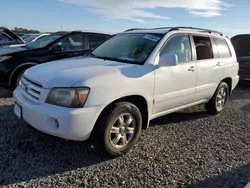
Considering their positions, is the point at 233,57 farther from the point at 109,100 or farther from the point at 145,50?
the point at 109,100

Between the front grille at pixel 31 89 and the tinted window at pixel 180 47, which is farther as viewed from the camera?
the tinted window at pixel 180 47

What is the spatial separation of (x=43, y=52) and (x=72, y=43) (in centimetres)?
84

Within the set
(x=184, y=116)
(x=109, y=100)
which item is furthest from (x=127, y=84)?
(x=184, y=116)

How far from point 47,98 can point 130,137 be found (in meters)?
1.24

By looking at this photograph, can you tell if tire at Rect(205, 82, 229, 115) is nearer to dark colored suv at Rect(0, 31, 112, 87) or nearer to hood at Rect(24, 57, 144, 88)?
hood at Rect(24, 57, 144, 88)

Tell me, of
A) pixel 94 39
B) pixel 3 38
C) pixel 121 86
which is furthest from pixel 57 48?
pixel 121 86

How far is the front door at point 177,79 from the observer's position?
3865 mm

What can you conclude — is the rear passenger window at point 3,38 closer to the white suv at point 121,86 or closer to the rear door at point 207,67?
the white suv at point 121,86

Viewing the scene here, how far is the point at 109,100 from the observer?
3.19m

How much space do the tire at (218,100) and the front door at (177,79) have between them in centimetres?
87

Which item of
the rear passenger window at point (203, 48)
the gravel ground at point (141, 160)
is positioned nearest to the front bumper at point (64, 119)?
the gravel ground at point (141, 160)

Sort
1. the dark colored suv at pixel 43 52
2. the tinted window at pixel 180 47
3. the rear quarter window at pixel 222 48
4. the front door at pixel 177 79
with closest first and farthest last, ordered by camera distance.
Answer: the front door at pixel 177 79 → the tinted window at pixel 180 47 → the rear quarter window at pixel 222 48 → the dark colored suv at pixel 43 52

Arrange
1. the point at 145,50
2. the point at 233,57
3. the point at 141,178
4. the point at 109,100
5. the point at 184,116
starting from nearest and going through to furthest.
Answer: the point at 141,178 → the point at 109,100 → the point at 145,50 → the point at 184,116 → the point at 233,57

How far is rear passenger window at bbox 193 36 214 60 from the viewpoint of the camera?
4.67m
